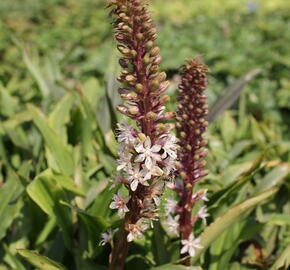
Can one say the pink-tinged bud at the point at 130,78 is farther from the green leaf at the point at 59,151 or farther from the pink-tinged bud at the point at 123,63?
the green leaf at the point at 59,151

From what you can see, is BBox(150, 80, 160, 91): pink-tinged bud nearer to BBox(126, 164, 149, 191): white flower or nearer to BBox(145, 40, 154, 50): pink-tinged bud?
BBox(145, 40, 154, 50): pink-tinged bud

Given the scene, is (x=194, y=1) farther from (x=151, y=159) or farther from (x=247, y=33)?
(x=151, y=159)

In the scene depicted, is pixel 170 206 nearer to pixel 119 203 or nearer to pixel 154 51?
pixel 119 203

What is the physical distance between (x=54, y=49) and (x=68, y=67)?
4.20ft

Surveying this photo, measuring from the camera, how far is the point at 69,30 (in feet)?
25.7

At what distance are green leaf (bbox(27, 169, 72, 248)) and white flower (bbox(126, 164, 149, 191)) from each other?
950 mm

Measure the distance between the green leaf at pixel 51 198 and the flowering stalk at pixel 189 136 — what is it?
0.75m

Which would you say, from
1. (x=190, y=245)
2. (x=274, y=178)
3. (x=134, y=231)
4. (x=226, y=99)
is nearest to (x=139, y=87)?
(x=134, y=231)

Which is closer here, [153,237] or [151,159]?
[151,159]

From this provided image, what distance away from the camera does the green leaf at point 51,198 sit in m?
2.42

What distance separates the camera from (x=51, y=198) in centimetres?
252

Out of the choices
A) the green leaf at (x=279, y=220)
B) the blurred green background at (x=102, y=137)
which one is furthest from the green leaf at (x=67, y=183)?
the green leaf at (x=279, y=220)

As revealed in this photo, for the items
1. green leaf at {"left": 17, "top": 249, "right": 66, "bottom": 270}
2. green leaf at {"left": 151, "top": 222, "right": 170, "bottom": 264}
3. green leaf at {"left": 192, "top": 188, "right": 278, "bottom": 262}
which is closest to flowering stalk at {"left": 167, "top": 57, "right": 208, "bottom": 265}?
green leaf at {"left": 192, "top": 188, "right": 278, "bottom": 262}

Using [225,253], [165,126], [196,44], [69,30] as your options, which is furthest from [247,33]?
[165,126]
